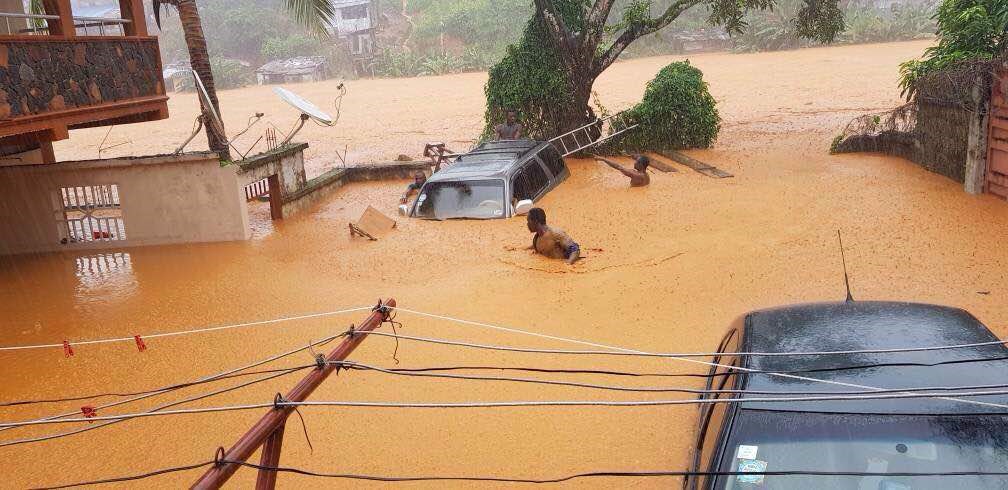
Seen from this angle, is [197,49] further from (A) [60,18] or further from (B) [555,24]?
(B) [555,24]

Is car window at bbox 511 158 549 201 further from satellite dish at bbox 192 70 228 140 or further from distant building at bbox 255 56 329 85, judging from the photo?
distant building at bbox 255 56 329 85

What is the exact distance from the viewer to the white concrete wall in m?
13.9

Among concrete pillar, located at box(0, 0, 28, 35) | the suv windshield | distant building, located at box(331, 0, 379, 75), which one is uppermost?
distant building, located at box(331, 0, 379, 75)

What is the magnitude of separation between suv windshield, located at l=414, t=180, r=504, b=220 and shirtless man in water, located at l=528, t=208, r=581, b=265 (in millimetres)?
1887

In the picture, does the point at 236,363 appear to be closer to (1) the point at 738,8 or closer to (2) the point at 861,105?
(1) the point at 738,8

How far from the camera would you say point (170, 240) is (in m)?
14.3

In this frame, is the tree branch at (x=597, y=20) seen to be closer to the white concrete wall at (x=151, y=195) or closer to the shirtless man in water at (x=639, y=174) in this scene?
the shirtless man in water at (x=639, y=174)

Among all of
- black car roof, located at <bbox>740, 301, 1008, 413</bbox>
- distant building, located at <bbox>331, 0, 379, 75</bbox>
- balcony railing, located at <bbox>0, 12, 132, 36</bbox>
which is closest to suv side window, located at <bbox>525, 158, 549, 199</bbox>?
balcony railing, located at <bbox>0, 12, 132, 36</bbox>

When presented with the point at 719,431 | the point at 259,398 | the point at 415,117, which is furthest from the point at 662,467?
the point at 415,117

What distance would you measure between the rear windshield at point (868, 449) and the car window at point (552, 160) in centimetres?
1178

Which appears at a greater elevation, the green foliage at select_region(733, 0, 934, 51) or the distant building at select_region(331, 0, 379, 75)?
the distant building at select_region(331, 0, 379, 75)

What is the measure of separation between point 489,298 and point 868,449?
262 inches

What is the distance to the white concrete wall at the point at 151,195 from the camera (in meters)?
13.9

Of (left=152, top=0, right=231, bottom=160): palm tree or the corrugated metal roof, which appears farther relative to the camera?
the corrugated metal roof
